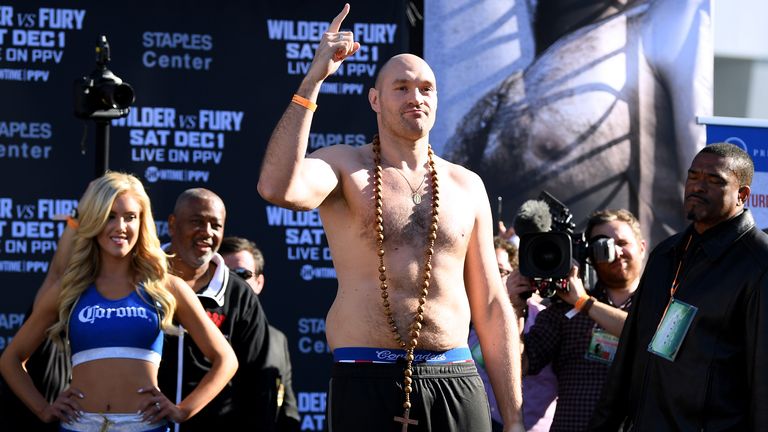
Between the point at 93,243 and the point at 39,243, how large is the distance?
2068 millimetres

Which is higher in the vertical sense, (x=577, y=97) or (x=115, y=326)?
(x=577, y=97)

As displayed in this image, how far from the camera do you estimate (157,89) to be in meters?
6.60

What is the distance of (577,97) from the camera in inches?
279

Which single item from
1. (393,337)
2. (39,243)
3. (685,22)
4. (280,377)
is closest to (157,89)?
(39,243)

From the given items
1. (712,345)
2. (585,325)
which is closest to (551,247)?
(585,325)

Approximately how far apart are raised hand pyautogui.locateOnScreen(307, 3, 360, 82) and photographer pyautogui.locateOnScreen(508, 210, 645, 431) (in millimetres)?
1847

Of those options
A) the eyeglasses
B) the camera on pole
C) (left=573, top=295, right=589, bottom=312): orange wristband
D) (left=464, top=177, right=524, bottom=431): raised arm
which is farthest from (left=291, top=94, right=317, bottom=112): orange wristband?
the camera on pole

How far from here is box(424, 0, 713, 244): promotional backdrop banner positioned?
693 cm

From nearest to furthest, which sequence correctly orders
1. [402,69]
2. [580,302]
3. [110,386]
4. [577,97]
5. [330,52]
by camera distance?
[330,52] < [402,69] < [110,386] < [580,302] < [577,97]

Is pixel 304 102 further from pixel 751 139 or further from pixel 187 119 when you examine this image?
pixel 751 139

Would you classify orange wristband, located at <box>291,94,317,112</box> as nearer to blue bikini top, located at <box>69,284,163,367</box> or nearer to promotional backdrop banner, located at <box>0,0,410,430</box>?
blue bikini top, located at <box>69,284,163,367</box>

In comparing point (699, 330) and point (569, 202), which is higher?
point (569, 202)

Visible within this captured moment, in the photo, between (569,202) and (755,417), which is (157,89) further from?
(755,417)

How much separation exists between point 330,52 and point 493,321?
3.23ft
